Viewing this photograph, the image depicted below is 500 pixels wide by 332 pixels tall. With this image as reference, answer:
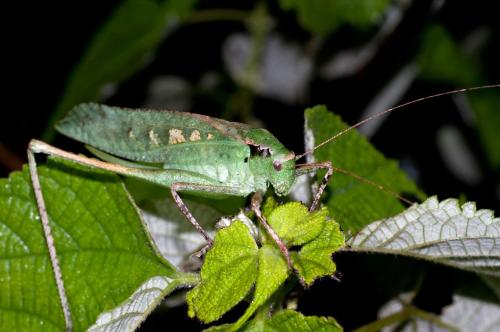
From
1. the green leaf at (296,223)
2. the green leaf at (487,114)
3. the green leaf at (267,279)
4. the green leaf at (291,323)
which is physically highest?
the green leaf at (487,114)

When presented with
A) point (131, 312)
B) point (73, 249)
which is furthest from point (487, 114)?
point (131, 312)

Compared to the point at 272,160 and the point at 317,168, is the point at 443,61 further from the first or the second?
the point at 317,168

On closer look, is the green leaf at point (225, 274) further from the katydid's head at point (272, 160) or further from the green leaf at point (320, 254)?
the katydid's head at point (272, 160)

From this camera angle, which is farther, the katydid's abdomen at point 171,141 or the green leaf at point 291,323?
the katydid's abdomen at point 171,141

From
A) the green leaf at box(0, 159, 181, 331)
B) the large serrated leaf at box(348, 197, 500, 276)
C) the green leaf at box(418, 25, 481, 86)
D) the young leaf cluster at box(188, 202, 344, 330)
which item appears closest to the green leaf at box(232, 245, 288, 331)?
the young leaf cluster at box(188, 202, 344, 330)

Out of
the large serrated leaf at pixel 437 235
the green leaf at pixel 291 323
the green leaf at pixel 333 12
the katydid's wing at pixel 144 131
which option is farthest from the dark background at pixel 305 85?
the green leaf at pixel 291 323

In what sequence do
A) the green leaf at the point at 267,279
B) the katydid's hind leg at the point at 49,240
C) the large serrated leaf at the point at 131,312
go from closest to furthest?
the green leaf at the point at 267,279 < the large serrated leaf at the point at 131,312 < the katydid's hind leg at the point at 49,240
